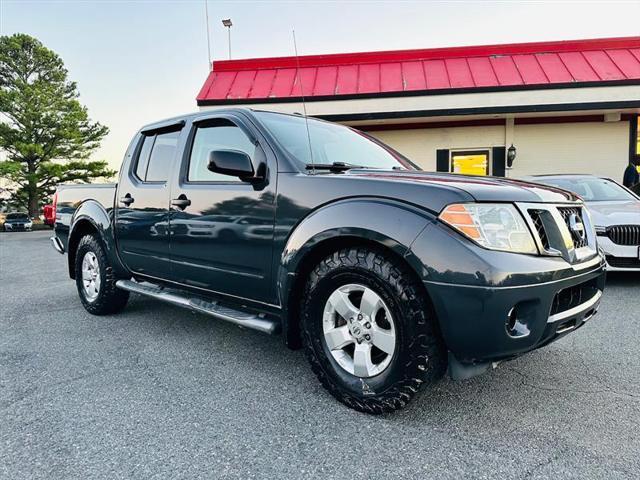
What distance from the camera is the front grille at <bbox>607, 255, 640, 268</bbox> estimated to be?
17.0ft

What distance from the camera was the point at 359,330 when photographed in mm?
2352

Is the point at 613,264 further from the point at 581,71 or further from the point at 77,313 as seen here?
the point at 581,71

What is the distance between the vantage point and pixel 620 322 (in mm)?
3973

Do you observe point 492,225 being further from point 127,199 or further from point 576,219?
point 127,199

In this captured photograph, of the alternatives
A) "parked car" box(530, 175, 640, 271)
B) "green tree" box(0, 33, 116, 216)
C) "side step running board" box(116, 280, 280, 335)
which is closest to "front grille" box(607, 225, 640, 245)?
"parked car" box(530, 175, 640, 271)

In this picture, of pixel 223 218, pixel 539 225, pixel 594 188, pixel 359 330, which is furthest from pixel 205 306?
pixel 594 188

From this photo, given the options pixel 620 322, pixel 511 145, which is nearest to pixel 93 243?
pixel 620 322

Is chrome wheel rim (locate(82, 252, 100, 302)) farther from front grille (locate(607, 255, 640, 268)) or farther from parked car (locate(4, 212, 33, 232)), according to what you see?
parked car (locate(4, 212, 33, 232))

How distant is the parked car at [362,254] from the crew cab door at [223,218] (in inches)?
0.4

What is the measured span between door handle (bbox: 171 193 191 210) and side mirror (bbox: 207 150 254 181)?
63cm

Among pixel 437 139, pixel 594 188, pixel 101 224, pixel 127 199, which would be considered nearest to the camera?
pixel 127 199

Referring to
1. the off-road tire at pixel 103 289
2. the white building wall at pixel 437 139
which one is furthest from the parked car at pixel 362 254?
the white building wall at pixel 437 139

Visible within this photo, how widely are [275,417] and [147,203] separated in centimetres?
211

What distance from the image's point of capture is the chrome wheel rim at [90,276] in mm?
4406
